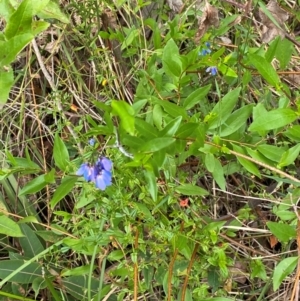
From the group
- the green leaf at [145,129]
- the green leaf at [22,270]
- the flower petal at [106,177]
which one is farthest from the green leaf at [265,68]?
the green leaf at [22,270]

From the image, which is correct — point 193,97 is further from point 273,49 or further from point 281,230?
point 281,230

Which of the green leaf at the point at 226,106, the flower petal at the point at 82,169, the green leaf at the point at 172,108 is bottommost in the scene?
the green leaf at the point at 226,106

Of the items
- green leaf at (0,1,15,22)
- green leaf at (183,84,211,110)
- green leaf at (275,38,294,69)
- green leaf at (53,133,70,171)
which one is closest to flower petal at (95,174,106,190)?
green leaf at (53,133,70,171)

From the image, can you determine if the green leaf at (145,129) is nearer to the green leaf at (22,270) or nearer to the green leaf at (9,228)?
the green leaf at (9,228)

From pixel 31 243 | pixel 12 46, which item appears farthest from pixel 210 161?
pixel 31 243

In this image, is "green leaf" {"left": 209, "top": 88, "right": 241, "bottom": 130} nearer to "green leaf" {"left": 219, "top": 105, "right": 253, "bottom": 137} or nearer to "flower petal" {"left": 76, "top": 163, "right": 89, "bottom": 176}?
"green leaf" {"left": 219, "top": 105, "right": 253, "bottom": 137}

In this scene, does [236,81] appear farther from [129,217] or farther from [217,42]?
[129,217]
